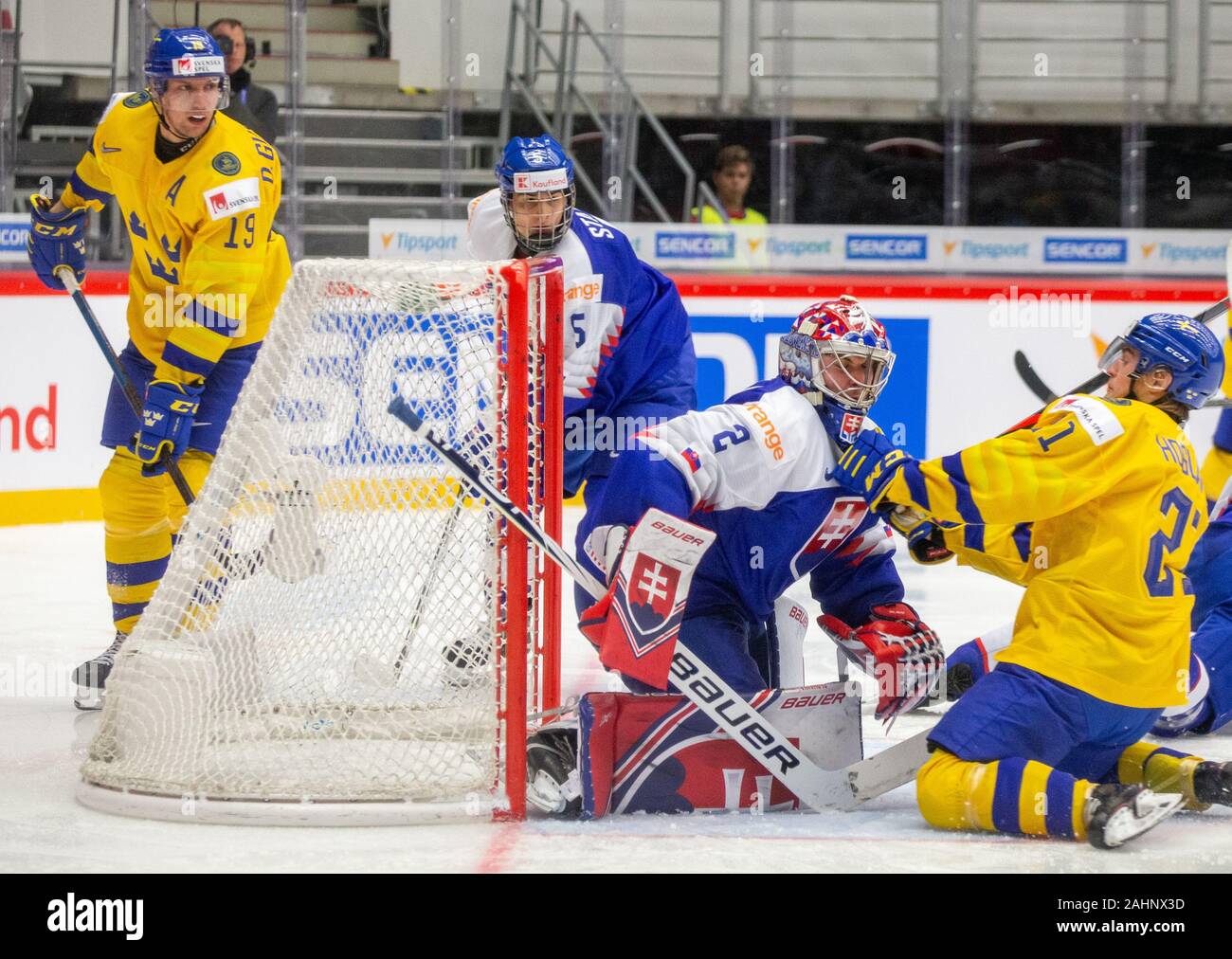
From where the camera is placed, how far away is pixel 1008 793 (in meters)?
2.76

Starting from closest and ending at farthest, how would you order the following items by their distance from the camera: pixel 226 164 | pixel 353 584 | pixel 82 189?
pixel 353 584, pixel 226 164, pixel 82 189

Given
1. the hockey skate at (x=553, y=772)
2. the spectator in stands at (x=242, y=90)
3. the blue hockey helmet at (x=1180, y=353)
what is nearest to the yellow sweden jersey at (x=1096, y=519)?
the blue hockey helmet at (x=1180, y=353)

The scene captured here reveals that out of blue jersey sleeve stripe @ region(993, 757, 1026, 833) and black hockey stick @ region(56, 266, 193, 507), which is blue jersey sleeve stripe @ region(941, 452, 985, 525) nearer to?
blue jersey sleeve stripe @ region(993, 757, 1026, 833)

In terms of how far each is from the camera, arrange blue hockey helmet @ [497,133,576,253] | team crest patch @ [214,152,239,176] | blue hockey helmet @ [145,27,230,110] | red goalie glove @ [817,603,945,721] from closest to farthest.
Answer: red goalie glove @ [817,603,945,721]
blue hockey helmet @ [497,133,576,253]
blue hockey helmet @ [145,27,230,110]
team crest patch @ [214,152,239,176]

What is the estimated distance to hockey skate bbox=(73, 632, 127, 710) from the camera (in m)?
3.90

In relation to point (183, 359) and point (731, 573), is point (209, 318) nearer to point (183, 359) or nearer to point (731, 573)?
point (183, 359)

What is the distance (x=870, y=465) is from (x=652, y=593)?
0.45 meters

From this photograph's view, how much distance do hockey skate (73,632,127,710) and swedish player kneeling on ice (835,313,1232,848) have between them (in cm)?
192

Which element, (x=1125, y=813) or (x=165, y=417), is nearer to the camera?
(x=1125, y=813)

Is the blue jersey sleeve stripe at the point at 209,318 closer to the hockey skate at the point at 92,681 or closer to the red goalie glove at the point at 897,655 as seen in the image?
the hockey skate at the point at 92,681

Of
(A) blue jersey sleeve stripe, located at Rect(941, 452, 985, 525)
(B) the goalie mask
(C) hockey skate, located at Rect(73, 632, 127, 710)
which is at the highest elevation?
(B) the goalie mask

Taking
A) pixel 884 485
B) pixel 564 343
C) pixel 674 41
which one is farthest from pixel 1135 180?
pixel 884 485

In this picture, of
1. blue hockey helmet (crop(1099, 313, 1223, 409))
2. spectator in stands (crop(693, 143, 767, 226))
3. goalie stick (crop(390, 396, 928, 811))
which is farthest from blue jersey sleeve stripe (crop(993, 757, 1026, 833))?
spectator in stands (crop(693, 143, 767, 226))

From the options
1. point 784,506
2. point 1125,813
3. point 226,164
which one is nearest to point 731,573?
point 784,506
